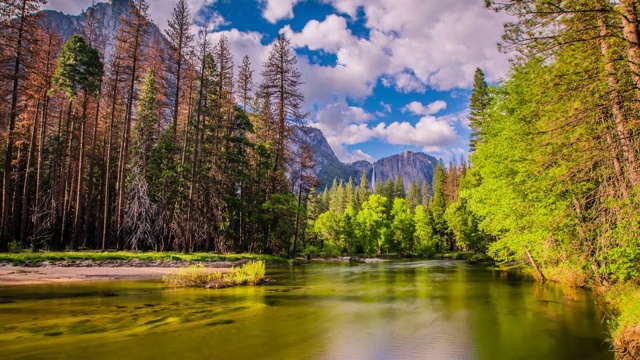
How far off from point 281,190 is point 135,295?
2859 cm

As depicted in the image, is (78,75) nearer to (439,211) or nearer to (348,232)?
(348,232)

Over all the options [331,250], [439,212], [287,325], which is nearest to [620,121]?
[287,325]

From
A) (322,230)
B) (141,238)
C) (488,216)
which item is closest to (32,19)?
(141,238)

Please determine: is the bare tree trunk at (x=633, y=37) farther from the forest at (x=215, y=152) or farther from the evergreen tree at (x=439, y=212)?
the evergreen tree at (x=439, y=212)

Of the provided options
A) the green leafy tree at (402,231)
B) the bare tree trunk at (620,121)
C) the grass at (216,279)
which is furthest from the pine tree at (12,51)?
the green leafy tree at (402,231)

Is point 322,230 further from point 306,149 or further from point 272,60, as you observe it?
point 272,60

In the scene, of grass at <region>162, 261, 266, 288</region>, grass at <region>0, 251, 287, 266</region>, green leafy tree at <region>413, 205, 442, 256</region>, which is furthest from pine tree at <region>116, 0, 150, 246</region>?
green leafy tree at <region>413, 205, 442, 256</region>

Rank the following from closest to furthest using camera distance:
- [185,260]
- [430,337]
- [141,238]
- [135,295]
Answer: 1. [430,337]
2. [135,295]
3. [185,260]
4. [141,238]

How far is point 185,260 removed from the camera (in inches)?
1117

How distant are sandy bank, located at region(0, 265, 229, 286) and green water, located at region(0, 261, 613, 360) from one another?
2087mm

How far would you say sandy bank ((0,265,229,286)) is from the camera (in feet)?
60.2

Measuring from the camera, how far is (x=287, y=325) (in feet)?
37.6

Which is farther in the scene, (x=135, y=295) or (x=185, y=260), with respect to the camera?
(x=185, y=260)

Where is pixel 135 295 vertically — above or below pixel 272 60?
below
